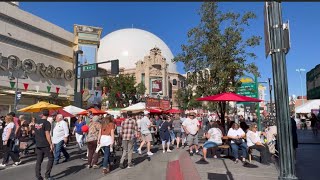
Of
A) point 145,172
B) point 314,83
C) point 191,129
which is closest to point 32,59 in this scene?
point 191,129

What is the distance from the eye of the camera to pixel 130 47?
107 m

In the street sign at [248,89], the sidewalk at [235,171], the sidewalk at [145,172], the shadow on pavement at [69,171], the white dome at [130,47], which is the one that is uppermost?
the white dome at [130,47]

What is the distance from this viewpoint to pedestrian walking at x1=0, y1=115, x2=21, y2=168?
1113 cm

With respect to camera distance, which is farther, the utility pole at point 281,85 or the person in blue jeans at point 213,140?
the person in blue jeans at point 213,140

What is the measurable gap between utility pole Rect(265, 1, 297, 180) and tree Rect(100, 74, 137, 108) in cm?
4652

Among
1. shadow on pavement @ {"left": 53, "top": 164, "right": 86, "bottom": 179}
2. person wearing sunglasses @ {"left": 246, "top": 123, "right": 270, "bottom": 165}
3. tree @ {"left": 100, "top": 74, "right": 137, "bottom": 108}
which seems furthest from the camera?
tree @ {"left": 100, "top": 74, "right": 137, "bottom": 108}

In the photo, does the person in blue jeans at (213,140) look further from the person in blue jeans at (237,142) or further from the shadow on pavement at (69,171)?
the shadow on pavement at (69,171)

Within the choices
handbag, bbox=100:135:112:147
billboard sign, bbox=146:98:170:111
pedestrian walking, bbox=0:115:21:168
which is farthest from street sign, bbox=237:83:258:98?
billboard sign, bbox=146:98:170:111

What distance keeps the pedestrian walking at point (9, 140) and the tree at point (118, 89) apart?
37.7 metres

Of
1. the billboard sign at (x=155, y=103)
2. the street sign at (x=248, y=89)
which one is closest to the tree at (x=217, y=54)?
the street sign at (x=248, y=89)

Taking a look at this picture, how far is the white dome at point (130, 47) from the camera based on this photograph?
10462 cm

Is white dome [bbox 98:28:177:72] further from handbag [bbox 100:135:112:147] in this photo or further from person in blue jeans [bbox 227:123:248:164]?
handbag [bbox 100:135:112:147]

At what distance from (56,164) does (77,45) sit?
28.1 meters

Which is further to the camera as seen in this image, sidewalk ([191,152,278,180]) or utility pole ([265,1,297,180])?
sidewalk ([191,152,278,180])
